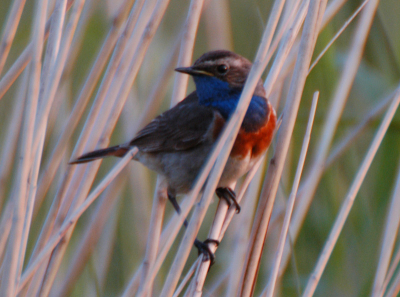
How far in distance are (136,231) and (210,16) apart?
134 cm

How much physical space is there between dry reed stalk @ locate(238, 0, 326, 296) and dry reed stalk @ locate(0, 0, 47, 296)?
798 millimetres

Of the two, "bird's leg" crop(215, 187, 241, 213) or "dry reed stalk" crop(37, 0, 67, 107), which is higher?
"dry reed stalk" crop(37, 0, 67, 107)

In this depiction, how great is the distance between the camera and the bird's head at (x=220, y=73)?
2.26 metres

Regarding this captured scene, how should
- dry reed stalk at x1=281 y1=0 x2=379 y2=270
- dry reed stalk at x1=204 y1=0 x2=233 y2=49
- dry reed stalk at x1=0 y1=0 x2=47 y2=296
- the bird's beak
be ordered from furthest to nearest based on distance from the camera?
dry reed stalk at x1=204 y1=0 x2=233 y2=49 → dry reed stalk at x1=281 y1=0 x2=379 y2=270 → the bird's beak → dry reed stalk at x1=0 y1=0 x2=47 y2=296

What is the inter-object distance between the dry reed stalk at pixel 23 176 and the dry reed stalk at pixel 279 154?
798 mm

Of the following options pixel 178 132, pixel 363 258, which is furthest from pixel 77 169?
pixel 363 258

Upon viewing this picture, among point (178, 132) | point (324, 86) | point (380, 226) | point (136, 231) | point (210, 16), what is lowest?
point (136, 231)

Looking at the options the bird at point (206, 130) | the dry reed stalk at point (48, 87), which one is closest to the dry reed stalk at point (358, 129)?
the bird at point (206, 130)

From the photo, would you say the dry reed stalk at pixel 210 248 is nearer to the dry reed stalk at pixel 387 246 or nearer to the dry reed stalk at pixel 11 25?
the dry reed stalk at pixel 387 246

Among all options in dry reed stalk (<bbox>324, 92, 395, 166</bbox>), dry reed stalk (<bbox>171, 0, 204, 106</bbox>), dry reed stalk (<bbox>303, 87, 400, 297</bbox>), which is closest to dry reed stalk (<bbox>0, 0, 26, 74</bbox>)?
dry reed stalk (<bbox>171, 0, 204, 106</bbox>)

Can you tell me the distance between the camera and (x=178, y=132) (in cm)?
254

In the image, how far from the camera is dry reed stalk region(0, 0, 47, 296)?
1.53m

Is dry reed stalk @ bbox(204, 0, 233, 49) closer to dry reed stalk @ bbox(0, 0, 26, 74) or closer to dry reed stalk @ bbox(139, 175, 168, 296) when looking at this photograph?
dry reed stalk @ bbox(139, 175, 168, 296)

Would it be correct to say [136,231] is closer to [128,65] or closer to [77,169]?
[77,169]
